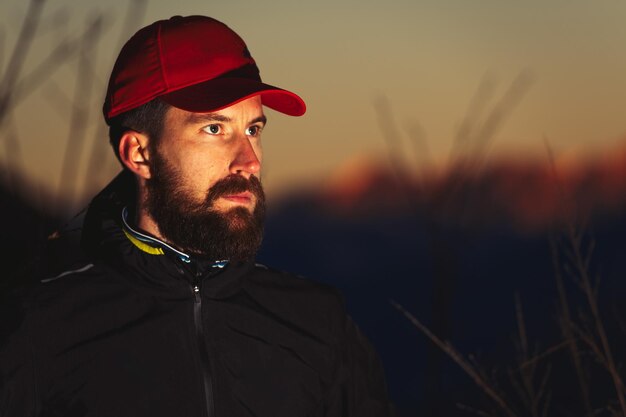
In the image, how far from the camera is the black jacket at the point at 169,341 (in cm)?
233

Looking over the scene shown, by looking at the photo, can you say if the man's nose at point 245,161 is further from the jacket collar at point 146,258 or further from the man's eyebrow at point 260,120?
→ the jacket collar at point 146,258

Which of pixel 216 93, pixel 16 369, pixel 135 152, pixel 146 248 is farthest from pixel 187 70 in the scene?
pixel 16 369

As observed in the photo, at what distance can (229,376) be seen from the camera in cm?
249

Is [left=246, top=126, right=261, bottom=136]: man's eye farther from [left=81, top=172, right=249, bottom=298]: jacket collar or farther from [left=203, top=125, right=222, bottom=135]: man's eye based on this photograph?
[left=81, top=172, right=249, bottom=298]: jacket collar

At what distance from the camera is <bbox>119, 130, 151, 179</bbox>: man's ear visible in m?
2.68

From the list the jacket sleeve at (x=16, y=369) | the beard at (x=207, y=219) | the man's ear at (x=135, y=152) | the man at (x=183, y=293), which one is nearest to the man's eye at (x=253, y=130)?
the man at (x=183, y=293)

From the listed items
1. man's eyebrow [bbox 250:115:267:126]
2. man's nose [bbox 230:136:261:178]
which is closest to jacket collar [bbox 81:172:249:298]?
man's nose [bbox 230:136:261:178]

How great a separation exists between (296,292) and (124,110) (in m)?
0.68

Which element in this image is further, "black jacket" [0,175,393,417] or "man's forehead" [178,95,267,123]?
"man's forehead" [178,95,267,123]

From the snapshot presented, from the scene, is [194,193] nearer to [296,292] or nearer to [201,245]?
[201,245]

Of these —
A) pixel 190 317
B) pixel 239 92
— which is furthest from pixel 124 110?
pixel 190 317

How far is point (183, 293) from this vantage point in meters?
2.51

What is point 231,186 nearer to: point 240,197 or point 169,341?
point 240,197

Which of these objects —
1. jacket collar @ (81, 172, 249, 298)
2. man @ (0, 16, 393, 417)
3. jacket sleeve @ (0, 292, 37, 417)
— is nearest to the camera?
jacket sleeve @ (0, 292, 37, 417)
